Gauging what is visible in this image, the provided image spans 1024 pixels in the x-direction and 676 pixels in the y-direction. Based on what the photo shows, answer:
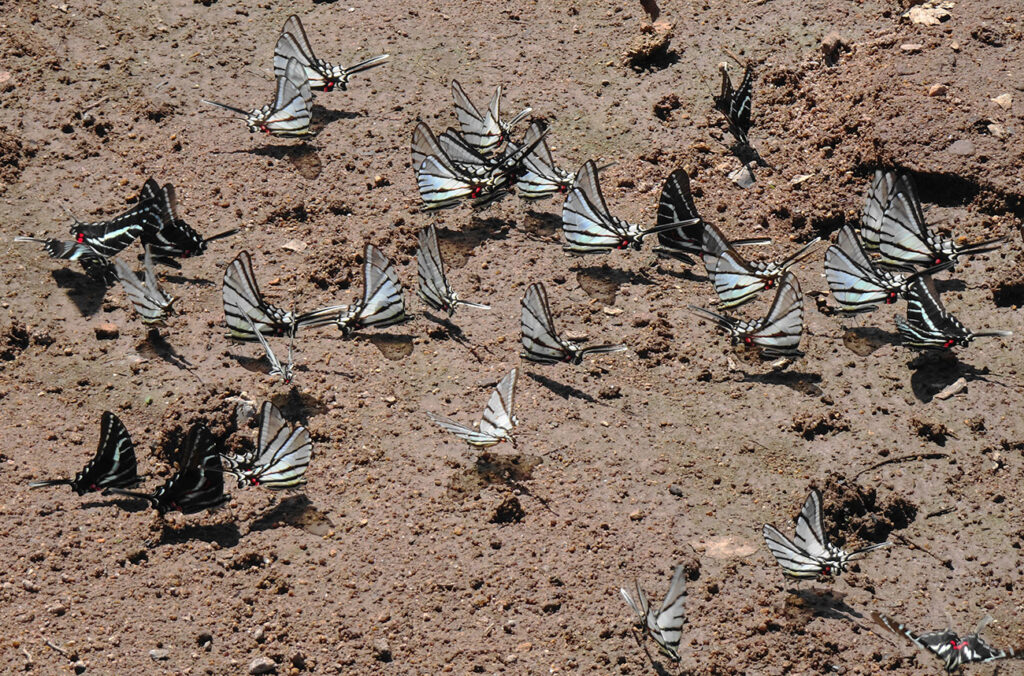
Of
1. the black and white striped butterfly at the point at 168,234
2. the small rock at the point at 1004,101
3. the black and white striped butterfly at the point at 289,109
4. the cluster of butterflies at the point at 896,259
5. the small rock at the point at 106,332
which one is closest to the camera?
the cluster of butterflies at the point at 896,259

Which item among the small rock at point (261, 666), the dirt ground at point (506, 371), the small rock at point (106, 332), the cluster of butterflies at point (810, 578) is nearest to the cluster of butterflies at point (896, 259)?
the dirt ground at point (506, 371)

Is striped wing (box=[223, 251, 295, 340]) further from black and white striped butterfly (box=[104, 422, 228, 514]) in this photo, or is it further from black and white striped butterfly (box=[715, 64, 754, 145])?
black and white striped butterfly (box=[715, 64, 754, 145])

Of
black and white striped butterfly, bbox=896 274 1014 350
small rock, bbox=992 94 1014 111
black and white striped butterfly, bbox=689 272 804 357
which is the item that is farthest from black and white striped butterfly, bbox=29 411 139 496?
small rock, bbox=992 94 1014 111

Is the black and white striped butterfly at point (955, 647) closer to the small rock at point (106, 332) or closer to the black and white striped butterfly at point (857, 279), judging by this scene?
the black and white striped butterfly at point (857, 279)

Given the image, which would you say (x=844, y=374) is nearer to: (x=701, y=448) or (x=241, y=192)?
(x=701, y=448)

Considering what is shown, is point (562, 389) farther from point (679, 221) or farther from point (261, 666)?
point (261, 666)

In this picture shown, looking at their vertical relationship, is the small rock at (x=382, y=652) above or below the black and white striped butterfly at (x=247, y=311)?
below

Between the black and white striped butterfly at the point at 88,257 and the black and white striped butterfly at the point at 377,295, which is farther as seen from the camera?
the black and white striped butterfly at the point at 88,257
